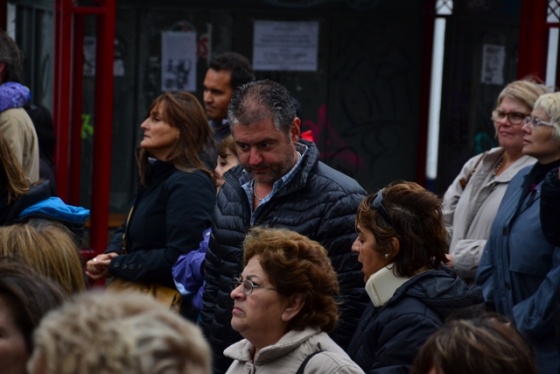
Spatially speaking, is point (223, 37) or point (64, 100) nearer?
point (64, 100)

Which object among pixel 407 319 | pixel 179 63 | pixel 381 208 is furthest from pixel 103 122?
pixel 407 319

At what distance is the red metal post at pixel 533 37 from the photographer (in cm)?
839

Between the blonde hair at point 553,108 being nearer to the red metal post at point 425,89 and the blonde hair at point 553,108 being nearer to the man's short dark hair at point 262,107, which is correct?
the man's short dark hair at point 262,107

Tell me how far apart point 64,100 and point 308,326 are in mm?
4358

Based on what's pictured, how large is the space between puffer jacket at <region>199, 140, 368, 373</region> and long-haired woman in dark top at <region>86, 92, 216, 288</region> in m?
0.84

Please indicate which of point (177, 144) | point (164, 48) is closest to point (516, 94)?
point (177, 144)

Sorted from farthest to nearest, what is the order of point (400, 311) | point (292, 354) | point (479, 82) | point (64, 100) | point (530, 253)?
point (479, 82)
point (64, 100)
point (530, 253)
point (400, 311)
point (292, 354)

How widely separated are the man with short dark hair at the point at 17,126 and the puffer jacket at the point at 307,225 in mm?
2136

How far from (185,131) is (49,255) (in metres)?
2.42

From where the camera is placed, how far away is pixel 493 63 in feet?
33.7

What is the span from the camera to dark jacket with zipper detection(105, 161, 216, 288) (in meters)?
5.92

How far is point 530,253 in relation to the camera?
18.9 ft

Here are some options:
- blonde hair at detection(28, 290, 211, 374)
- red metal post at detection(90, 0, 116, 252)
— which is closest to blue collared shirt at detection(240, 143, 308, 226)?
blonde hair at detection(28, 290, 211, 374)

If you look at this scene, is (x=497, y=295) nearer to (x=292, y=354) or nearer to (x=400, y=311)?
(x=400, y=311)
